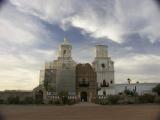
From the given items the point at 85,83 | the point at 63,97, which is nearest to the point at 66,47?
the point at 63,97

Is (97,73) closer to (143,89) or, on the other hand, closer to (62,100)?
(143,89)

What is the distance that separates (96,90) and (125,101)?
10.0 m

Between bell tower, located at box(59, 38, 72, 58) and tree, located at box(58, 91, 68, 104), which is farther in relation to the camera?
tree, located at box(58, 91, 68, 104)

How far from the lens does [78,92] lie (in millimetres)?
38719

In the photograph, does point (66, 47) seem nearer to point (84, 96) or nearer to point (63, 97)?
point (63, 97)

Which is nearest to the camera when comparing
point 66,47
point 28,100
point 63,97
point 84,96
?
point 66,47

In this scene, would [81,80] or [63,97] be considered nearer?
[63,97]

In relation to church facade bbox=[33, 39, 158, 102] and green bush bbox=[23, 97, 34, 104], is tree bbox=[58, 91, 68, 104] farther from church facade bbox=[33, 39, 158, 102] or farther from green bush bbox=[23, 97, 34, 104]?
green bush bbox=[23, 97, 34, 104]
